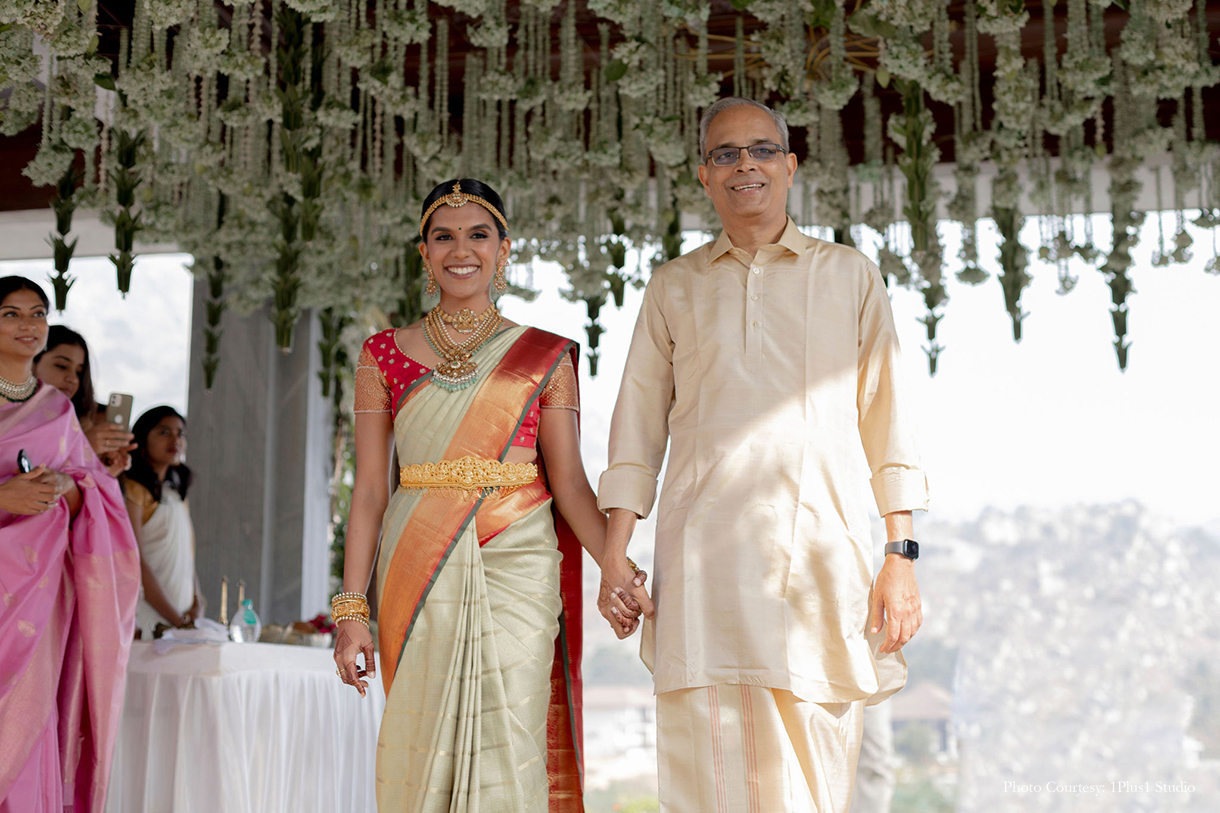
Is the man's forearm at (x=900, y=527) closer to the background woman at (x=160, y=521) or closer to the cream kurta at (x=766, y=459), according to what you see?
the cream kurta at (x=766, y=459)

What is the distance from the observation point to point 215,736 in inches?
132

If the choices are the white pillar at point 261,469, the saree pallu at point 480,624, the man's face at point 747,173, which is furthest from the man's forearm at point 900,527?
the white pillar at point 261,469

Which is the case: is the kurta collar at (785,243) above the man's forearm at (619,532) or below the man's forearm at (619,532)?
above

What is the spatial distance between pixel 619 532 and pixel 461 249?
2.49 ft

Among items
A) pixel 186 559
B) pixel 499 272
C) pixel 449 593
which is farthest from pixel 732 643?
pixel 186 559

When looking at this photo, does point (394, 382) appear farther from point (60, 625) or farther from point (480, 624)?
point (60, 625)

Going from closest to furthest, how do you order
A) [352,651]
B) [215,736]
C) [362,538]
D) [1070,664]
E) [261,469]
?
[352,651], [362,538], [215,736], [261,469], [1070,664]

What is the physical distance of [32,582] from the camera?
3.13 m

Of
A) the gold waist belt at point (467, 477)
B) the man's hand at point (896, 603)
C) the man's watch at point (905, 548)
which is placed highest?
the gold waist belt at point (467, 477)

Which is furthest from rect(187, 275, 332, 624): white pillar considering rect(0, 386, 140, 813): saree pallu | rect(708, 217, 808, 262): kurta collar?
rect(708, 217, 808, 262): kurta collar

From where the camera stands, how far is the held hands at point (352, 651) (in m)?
2.29

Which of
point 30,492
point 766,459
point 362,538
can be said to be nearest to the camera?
point 766,459

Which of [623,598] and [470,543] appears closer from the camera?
[623,598]

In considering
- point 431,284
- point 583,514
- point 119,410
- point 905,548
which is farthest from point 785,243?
point 119,410
